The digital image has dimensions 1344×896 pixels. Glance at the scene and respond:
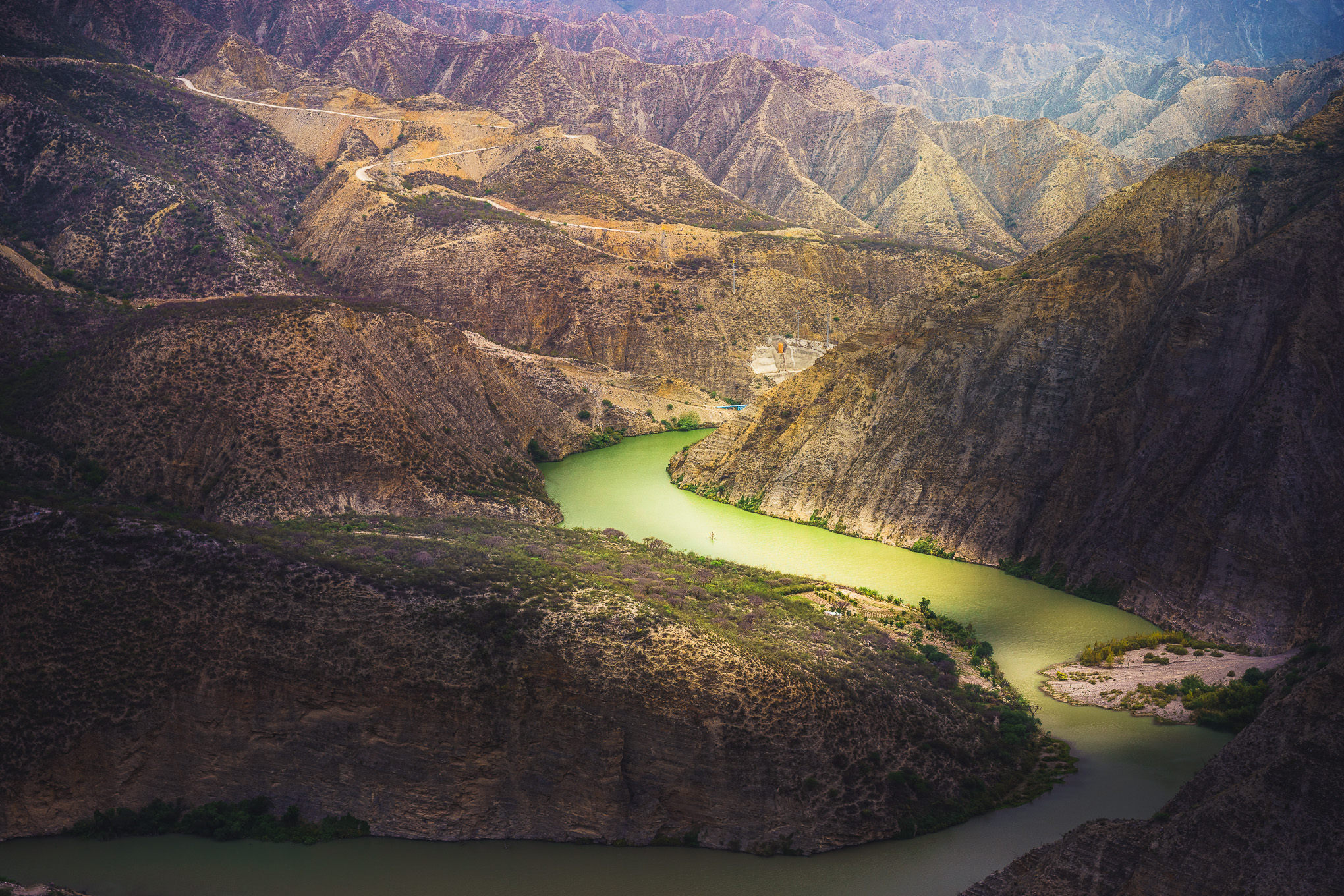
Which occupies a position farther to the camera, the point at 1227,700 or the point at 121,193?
the point at 121,193

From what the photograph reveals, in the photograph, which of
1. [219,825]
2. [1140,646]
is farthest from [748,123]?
[219,825]

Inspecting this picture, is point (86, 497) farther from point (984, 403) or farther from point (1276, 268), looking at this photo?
point (1276, 268)

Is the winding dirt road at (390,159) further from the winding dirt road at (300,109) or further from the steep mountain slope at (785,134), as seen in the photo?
the steep mountain slope at (785,134)

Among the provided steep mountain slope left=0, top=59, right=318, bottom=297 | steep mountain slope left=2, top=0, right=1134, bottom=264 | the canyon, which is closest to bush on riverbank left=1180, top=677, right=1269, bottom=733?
the canyon

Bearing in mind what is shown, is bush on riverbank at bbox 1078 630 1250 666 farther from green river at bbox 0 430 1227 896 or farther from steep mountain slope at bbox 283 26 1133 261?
steep mountain slope at bbox 283 26 1133 261

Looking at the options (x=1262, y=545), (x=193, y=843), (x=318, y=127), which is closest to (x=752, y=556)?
(x=1262, y=545)

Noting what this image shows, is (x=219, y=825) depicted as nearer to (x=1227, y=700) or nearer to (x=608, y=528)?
(x=608, y=528)

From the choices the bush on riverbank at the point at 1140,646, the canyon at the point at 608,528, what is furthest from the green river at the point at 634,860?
the bush on riverbank at the point at 1140,646
